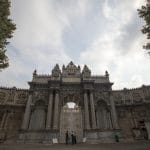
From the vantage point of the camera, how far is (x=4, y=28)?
44.1 ft

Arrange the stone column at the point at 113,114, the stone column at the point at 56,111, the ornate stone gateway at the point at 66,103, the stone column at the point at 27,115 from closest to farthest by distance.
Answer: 1. the ornate stone gateway at the point at 66,103
2. the stone column at the point at 56,111
3. the stone column at the point at 27,115
4. the stone column at the point at 113,114

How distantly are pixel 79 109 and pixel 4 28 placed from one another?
21.7 meters

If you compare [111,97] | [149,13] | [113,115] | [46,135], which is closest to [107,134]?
[113,115]

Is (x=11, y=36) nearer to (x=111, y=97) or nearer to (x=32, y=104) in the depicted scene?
(x=32, y=104)

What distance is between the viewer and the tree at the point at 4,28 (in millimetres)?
13539

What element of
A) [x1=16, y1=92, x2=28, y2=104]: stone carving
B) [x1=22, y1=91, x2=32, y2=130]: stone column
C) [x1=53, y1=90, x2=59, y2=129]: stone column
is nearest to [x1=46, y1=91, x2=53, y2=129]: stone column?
[x1=53, y1=90, x2=59, y2=129]: stone column

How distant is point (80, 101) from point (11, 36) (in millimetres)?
20027

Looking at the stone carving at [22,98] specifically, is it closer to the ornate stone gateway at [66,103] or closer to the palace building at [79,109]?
the palace building at [79,109]

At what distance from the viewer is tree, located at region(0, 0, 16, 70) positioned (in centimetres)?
1354

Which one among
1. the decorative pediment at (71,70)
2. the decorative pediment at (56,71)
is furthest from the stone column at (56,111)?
the decorative pediment at (71,70)

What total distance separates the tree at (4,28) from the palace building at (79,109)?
16.3 m

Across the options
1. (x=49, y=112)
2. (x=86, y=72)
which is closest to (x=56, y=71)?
(x=86, y=72)

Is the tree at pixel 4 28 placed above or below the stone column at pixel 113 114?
above

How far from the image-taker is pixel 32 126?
28.4 metres
